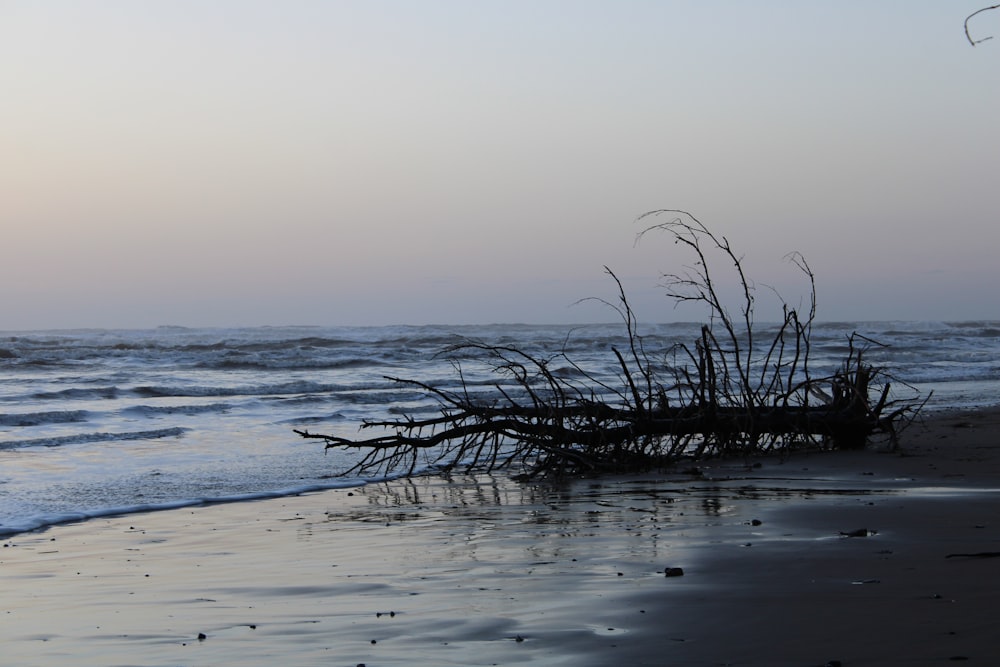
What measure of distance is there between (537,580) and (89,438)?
28.7ft

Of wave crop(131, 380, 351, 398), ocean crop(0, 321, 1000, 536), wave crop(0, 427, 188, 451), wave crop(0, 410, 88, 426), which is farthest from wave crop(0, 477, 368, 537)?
wave crop(131, 380, 351, 398)

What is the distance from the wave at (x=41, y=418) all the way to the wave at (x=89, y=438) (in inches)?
70.5

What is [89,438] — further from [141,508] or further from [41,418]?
[141,508]

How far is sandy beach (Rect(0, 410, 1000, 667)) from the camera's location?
3248mm

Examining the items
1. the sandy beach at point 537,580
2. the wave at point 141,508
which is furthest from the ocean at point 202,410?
the sandy beach at point 537,580

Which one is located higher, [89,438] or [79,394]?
[79,394]

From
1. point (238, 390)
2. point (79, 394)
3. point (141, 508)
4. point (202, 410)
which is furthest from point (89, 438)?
point (238, 390)

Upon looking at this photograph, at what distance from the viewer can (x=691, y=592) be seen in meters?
3.89

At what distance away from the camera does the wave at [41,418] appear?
13305mm

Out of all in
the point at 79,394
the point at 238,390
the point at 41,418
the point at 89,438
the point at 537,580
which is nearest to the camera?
the point at 537,580

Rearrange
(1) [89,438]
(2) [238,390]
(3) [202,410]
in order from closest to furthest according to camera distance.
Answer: (1) [89,438], (3) [202,410], (2) [238,390]

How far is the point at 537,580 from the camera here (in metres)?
4.26

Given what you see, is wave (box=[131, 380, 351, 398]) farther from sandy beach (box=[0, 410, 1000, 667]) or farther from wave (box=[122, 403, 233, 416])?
sandy beach (box=[0, 410, 1000, 667])

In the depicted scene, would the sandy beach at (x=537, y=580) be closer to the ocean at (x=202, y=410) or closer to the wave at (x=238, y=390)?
the ocean at (x=202, y=410)
